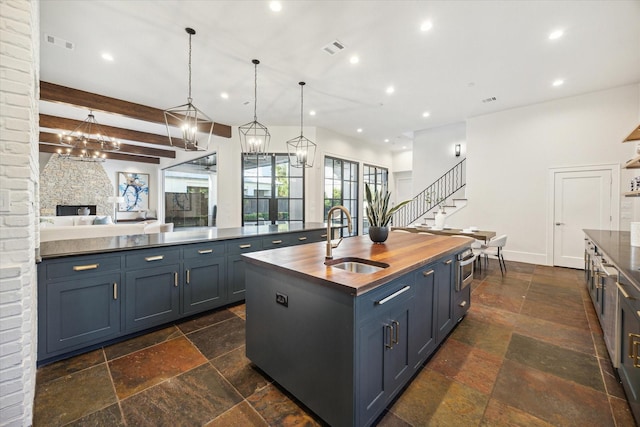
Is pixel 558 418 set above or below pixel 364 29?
below

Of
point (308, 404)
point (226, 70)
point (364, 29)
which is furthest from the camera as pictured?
point (226, 70)

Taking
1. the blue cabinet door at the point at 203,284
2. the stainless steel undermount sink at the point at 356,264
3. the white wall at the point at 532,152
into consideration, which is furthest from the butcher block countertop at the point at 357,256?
the white wall at the point at 532,152

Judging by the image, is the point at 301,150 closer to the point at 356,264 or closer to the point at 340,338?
the point at 356,264

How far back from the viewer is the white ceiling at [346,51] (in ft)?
9.17

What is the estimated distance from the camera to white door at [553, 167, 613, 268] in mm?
4801

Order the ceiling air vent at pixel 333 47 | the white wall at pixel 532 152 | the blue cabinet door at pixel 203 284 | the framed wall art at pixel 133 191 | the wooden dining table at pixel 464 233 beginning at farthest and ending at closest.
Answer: the framed wall art at pixel 133 191 < the white wall at pixel 532 152 < the wooden dining table at pixel 464 233 < the ceiling air vent at pixel 333 47 < the blue cabinet door at pixel 203 284

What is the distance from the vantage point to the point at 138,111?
548 cm

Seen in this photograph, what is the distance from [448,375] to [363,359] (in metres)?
1.07

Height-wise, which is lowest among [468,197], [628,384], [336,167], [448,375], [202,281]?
[448,375]

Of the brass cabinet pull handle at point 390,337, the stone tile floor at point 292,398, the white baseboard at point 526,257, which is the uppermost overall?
the brass cabinet pull handle at point 390,337

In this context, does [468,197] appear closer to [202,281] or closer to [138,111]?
[202,281]

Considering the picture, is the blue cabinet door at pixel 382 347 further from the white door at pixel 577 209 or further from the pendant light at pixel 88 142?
the pendant light at pixel 88 142

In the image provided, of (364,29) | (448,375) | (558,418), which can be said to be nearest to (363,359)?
(448,375)

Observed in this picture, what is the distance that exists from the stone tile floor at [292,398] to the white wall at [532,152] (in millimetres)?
3329
